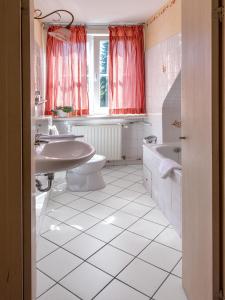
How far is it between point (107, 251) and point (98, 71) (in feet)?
10.4

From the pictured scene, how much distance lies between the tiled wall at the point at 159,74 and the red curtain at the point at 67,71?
3.42ft

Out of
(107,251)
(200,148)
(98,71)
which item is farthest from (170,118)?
(200,148)

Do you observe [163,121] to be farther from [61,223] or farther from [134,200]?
[61,223]

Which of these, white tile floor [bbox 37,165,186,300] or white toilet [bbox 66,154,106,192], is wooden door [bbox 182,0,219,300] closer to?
white tile floor [bbox 37,165,186,300]

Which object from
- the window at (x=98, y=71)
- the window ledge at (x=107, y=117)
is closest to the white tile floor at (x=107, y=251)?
the window ledge at (x=107, y=117)

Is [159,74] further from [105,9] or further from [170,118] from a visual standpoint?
[105,9]

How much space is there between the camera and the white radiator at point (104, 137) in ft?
13.9

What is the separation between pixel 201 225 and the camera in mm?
1348

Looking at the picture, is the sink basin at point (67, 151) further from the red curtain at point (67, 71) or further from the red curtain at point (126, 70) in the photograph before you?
the red curtain at point (126, 70)

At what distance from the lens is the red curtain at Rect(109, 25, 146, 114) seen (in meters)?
4.25
